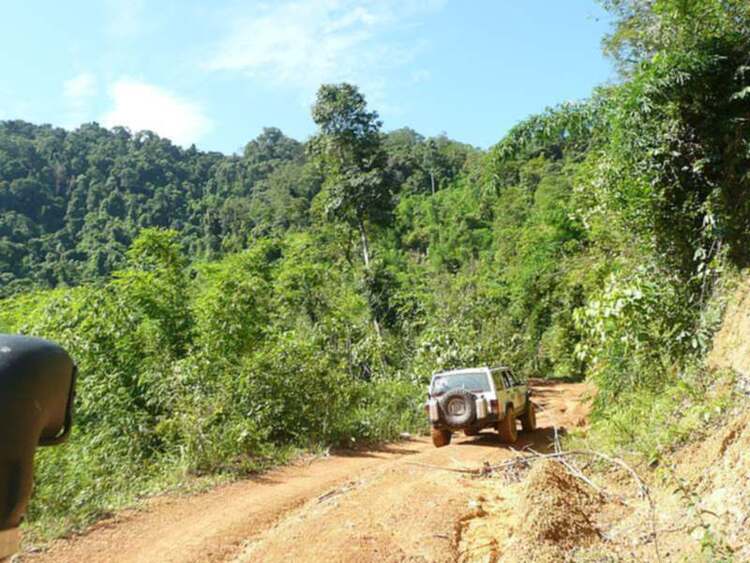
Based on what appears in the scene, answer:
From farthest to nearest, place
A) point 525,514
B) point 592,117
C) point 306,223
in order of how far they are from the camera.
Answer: point 306,223, point 592,117, point 525,514

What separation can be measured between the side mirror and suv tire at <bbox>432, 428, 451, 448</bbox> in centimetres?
1085

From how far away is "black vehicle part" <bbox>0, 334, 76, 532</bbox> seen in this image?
123cm

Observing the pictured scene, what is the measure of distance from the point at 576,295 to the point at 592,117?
17.5 meters

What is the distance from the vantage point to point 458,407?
11398mm

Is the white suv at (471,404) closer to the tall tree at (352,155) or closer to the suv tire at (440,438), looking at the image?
the suv tire at (440,438)

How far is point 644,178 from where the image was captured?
29.7 ft

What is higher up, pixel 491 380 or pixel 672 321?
pixel 672 321

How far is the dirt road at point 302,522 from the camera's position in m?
5.56

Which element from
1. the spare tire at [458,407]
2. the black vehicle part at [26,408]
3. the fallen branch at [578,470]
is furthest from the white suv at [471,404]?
the black vehicle part at [26,408]

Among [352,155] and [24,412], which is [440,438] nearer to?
[24,412]

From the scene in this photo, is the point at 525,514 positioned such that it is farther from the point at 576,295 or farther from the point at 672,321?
the point at 576,295

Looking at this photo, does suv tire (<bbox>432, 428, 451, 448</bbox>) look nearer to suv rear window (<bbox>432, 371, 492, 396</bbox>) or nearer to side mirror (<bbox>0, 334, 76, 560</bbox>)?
suv rear window (<bbox>432, 371, 492, 396</bbox>)

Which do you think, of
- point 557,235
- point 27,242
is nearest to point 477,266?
point 557,235

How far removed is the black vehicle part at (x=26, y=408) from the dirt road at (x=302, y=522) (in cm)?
439
